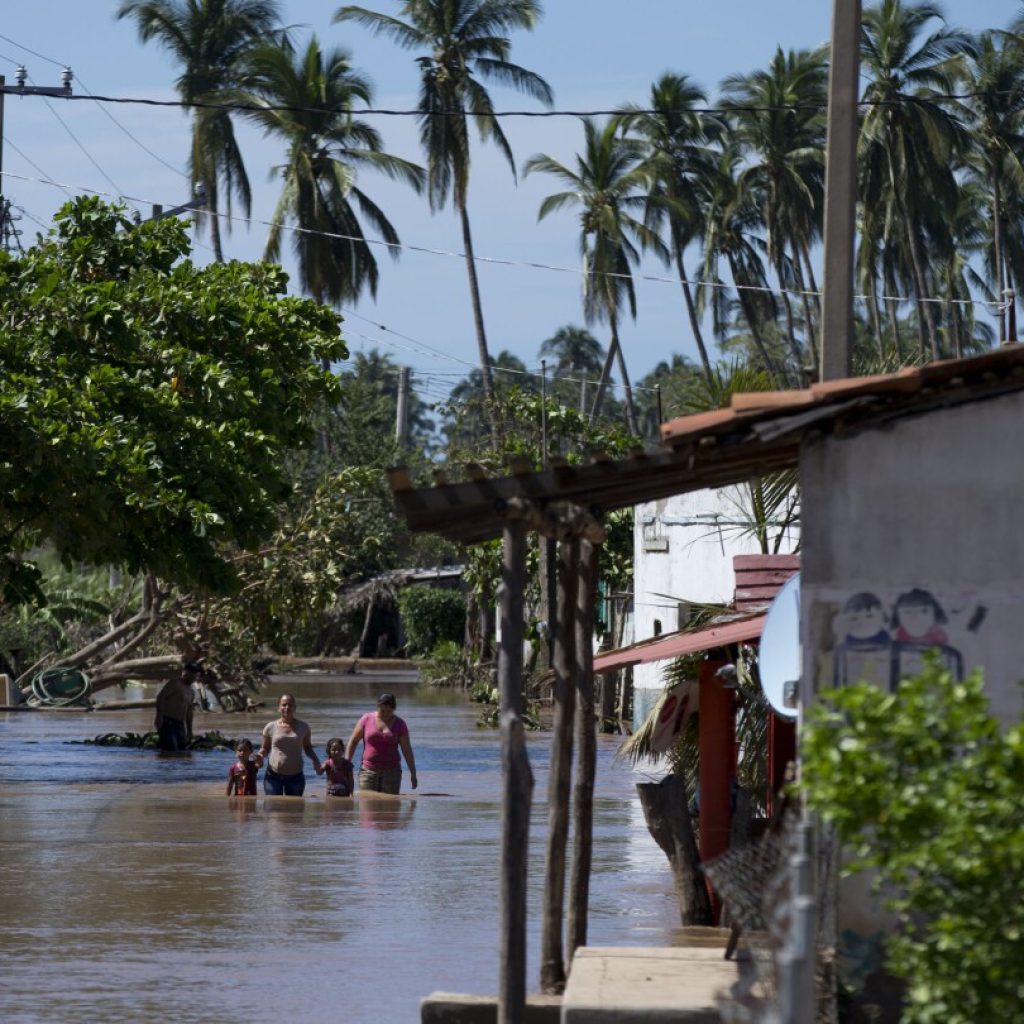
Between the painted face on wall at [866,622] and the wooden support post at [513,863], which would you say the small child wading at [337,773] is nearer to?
the wooden support post at [513,863]

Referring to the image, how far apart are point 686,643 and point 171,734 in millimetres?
19208

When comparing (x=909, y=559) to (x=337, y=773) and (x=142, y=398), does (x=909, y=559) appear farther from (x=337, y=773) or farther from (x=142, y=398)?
(x=142, y=398)

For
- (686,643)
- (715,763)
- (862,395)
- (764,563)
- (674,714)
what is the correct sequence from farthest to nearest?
(764,563) < (674,714) < (715,763) < (686,643) < (862,395)

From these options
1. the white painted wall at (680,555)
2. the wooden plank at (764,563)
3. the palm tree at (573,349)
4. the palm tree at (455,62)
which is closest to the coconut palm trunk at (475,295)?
the palm tree at (455,62)

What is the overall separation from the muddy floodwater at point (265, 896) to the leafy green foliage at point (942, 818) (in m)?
4.87

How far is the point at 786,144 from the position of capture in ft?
190

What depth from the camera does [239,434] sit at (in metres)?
23.3

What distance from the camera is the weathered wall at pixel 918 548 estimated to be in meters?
7.97

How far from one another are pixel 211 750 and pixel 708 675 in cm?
1910

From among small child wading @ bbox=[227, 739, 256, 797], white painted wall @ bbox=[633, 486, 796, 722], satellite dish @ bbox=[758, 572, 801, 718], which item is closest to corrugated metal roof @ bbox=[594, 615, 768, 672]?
satellite dish @ bbox=[758, 572, 801, 718]

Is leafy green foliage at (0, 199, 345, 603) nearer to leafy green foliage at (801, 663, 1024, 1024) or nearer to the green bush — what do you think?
leafy green foliage at (801, 663, 1024, 1024)

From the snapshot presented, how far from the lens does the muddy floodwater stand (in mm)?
10609

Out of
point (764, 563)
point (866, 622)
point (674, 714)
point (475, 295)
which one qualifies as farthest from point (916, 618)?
point (475, 295)

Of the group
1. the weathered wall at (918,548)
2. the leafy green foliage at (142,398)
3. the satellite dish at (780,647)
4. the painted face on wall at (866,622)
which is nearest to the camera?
the weathered wall at (918,548)
